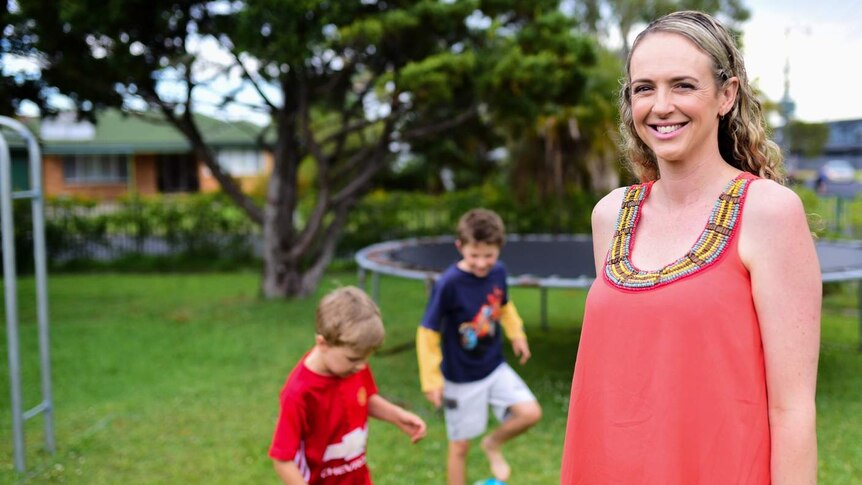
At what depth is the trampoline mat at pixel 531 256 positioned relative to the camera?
749cm

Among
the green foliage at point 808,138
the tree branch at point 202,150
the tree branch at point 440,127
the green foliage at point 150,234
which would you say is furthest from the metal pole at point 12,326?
the green foliage at point 808,138

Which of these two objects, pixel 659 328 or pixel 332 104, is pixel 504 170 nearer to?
pixel 332 104

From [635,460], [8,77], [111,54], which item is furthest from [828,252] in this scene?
[8,77]

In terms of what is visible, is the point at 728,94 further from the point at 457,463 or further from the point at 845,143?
the point at 845,143

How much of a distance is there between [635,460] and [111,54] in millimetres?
8423

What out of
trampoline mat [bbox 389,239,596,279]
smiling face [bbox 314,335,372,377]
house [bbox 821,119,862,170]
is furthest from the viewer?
house [bbox 821,119,862,170]

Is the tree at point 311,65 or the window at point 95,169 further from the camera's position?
the window at point 95,169

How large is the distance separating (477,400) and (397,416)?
1.08m

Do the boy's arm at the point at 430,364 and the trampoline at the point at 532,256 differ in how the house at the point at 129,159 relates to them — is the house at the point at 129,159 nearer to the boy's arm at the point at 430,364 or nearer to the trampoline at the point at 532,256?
the trampoline at the point at 532,256

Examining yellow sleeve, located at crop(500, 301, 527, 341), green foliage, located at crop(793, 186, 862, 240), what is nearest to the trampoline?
yellow sleeve, located at crop(500, 301, 527, 341)

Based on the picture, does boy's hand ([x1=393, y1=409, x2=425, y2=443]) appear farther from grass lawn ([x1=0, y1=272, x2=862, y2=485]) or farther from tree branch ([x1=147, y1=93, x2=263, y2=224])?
tree branch ([x1=147, y1=93, x2=263, y2=224])

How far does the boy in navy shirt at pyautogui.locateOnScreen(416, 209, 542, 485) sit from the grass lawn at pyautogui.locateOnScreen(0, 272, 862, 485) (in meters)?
0.46

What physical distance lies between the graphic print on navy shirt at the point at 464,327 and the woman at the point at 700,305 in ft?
6.60

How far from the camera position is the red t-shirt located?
84.2 inches
